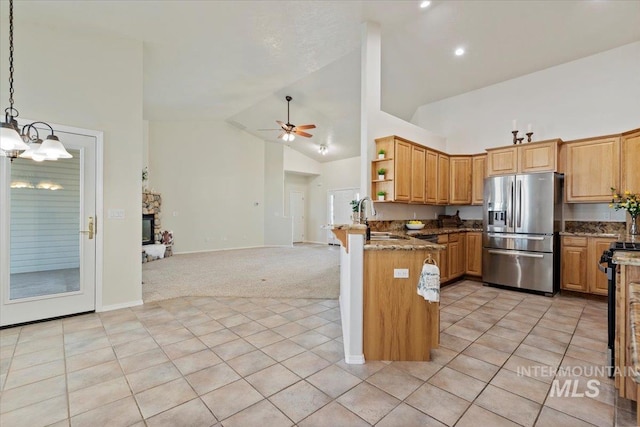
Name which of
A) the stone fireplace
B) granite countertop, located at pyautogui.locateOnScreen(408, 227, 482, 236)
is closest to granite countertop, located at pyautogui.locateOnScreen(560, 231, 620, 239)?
granite countertop, located at pyautogui.locateOnScreen(408, 227, 482, 236)

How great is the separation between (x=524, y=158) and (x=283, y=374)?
4.67 m

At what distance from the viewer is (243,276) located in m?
5.35

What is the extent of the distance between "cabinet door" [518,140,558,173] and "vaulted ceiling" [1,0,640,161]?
1415 mm

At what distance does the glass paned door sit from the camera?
3068 mm

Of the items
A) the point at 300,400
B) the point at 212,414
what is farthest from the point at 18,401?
the point at 300,400

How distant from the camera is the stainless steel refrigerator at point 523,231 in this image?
165 inches

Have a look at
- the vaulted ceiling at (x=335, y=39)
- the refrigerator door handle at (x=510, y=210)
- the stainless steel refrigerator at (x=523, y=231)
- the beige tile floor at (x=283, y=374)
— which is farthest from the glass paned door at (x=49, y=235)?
the refrigerator door handle at (x=510, y=210)

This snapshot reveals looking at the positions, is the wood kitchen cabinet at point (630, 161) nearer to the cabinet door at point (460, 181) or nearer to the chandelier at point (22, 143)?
the cabinet door at point (460, 181)

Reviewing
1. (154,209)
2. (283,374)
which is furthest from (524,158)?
(154,209)

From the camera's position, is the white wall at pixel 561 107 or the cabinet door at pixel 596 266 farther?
the white wall at pixel 561 107

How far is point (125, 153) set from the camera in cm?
363

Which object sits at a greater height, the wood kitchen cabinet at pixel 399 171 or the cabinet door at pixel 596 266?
the wood kitchen cabinet at pixel 399 171

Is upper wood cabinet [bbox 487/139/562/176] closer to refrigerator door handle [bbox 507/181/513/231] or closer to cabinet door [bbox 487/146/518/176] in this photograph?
cabinet door [bbox 487/146/518/176]

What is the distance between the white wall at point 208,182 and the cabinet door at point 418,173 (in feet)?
20.1
